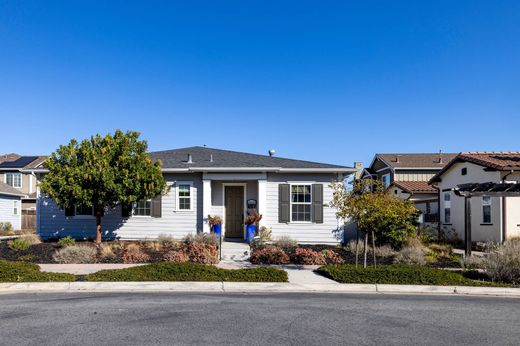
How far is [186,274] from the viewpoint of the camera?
10281 mm

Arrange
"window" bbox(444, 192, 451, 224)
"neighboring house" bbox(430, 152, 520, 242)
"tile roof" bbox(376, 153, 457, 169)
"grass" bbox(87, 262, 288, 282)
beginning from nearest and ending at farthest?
"grass" bbox(87, 262, 288, 282) → "neighboring house" bbox(430, 152, 520, 242) → "window" bbox(444, 192, 451, 224) → "tile roof" bbox(376, 153, 457, 169)

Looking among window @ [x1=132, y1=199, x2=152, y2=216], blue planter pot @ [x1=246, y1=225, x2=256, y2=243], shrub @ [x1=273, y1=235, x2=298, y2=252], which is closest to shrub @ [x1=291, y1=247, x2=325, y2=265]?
shrub @ [x1=273, y1=235, x2=298, y2=252]

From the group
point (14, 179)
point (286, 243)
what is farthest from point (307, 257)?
point (14, 179)

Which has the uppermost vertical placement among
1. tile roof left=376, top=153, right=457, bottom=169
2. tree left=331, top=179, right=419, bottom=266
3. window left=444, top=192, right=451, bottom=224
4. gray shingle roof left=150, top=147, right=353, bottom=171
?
tile roof left=376, top=153, right=457, bottom=169

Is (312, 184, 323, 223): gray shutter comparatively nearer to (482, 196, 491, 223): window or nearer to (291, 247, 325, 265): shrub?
(291, 247, 325, 265): shrub

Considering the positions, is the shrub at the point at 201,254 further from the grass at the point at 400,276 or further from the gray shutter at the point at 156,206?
the gray shutter at the point at 156,206

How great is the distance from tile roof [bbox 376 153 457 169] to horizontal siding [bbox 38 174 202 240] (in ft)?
71.0

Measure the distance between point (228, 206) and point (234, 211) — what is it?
338mm

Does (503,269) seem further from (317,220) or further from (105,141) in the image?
(105,141)

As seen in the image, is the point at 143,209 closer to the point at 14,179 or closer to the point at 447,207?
the point at 447,207

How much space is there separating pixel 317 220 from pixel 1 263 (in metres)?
11.0

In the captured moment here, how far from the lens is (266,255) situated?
13.0m

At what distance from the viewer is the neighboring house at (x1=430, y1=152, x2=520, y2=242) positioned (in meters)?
16.9

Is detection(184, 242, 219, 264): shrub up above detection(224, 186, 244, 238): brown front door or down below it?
below
